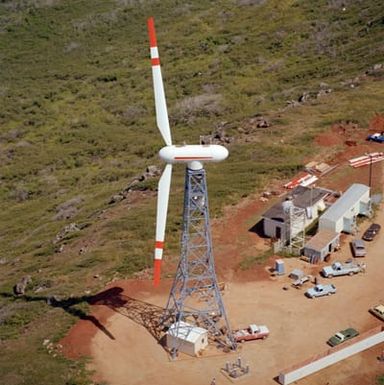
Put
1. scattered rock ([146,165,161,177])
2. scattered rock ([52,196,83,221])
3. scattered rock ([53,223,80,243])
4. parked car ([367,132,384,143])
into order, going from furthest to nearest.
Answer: scattered rock ([52,196,83,221]), scattered rock ([146,165,161,177]), parked car ([367,132,384,143]), scattered rock ([53,223,80,243])

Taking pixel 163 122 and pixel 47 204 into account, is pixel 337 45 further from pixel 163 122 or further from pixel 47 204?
pixel 163 122

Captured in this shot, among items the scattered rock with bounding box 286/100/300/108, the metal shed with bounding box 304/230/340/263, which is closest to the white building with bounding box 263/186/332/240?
the metal shed with bounding box 304/230/340/263

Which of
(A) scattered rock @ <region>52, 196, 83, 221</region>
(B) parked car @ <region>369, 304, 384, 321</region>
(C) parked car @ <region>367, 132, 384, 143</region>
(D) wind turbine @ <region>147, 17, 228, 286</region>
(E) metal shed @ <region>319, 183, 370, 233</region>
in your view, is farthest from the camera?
(A) scattered rock @ <region>52, 196, 83, 221</region>

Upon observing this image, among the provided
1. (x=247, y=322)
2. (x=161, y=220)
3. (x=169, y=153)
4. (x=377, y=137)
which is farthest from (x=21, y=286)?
(x=377, y=137)

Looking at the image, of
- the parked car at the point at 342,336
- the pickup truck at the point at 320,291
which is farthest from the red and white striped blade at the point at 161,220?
the pickup truck at the point at 320,291

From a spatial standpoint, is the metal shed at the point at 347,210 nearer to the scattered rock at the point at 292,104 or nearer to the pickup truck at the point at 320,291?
the pickup truck at the point at 320,291

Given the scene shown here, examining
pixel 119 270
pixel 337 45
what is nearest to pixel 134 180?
pixel 119 270

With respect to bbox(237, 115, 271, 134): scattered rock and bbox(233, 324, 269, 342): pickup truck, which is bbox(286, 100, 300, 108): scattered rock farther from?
bbox(233, 324, 269, 342): pickup truck
